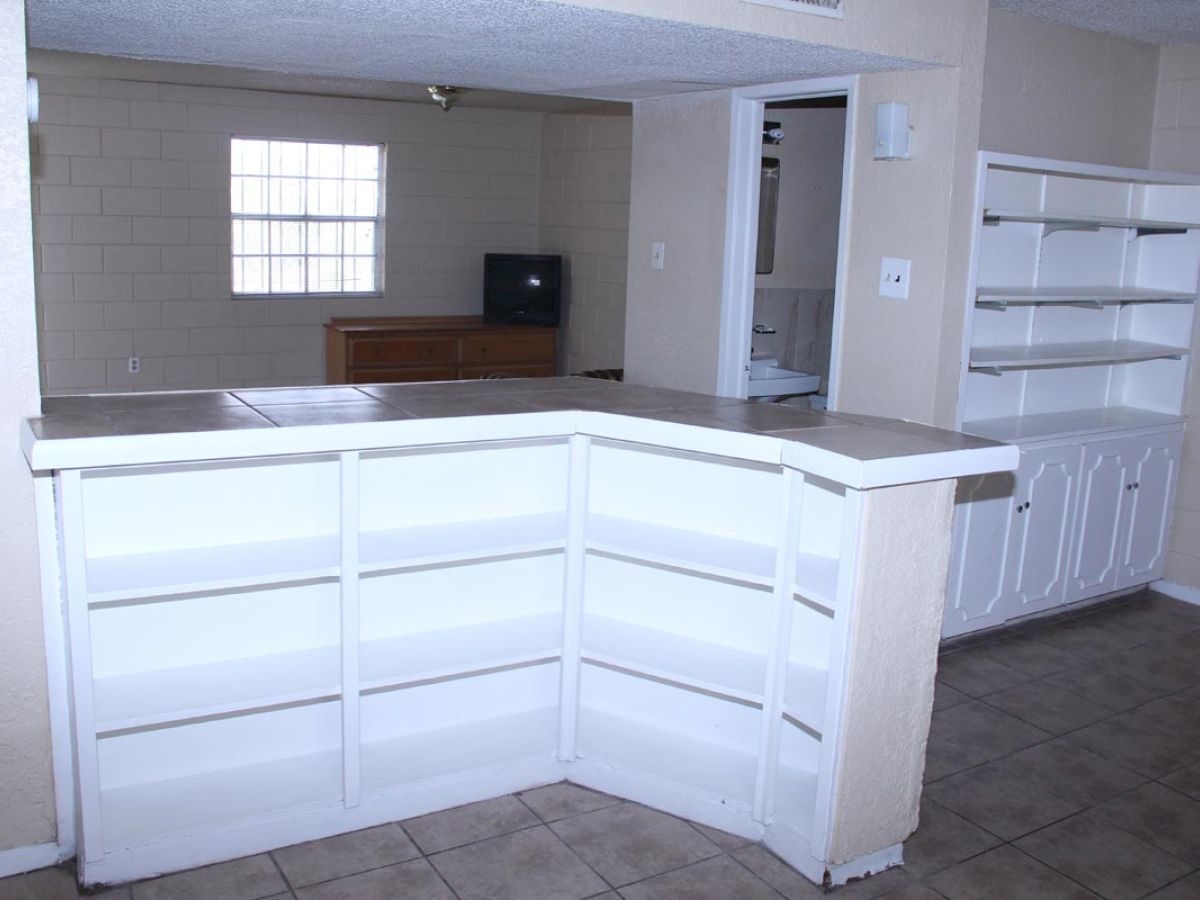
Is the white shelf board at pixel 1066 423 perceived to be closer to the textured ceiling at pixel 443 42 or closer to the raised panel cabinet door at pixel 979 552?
the raised panel cabinet door at pixel 979 552

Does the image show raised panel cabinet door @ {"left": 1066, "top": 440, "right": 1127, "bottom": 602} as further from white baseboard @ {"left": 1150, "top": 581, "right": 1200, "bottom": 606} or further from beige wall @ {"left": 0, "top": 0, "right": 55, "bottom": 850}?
beige wall @ {"left": 0, "top": 0, "right": 55, "bottom": 850}

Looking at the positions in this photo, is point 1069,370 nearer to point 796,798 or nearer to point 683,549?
point 683,549

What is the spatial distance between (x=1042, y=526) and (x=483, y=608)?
242 cm

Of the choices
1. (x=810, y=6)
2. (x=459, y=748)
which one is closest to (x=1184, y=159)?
(x=810, y=6)

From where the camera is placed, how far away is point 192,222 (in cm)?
725

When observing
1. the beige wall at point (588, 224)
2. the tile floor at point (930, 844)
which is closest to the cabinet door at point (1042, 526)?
the tile floor at point (930, 844)

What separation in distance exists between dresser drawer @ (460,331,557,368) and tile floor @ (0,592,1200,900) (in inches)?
187

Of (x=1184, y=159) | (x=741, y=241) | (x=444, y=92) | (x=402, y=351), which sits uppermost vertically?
(x=444, y=92)

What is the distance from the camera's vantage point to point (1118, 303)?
187 inches

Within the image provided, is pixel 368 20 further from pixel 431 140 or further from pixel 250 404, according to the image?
pixel 431 140

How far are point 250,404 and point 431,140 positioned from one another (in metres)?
5.57

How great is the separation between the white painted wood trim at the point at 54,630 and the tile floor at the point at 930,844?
0.97 feet

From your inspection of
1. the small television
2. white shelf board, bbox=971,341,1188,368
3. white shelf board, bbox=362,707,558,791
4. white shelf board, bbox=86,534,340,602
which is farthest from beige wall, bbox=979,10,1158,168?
the small television

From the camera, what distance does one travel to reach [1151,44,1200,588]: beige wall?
470cm
